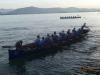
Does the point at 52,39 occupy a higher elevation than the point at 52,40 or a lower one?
higher

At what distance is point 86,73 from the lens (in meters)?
21.0

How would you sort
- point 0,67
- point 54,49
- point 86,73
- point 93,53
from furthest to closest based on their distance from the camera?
point 54,49
point 93,53
point 0,67
point 86,73

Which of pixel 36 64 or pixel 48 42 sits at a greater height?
pixel 48 42

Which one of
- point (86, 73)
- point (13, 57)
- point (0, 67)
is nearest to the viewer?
point (86, 73)

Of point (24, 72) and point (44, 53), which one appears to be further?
point (44, 53)

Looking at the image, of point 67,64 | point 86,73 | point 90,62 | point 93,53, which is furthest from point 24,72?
point 93,53

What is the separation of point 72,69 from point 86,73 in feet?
6.86

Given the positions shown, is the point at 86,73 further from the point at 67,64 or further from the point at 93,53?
the point at 93,53

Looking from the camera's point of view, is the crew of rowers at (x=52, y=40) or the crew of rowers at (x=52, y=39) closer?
the crew of rowers at (x=52, y=40)

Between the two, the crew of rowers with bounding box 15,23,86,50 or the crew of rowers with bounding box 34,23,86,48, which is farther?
the crew of rowers with bounding box 34,23,86,48

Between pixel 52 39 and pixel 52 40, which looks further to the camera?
pixel 52 39

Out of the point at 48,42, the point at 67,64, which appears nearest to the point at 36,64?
the point at 67,64

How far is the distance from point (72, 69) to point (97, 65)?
12.9ft

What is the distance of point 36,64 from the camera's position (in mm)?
24531
